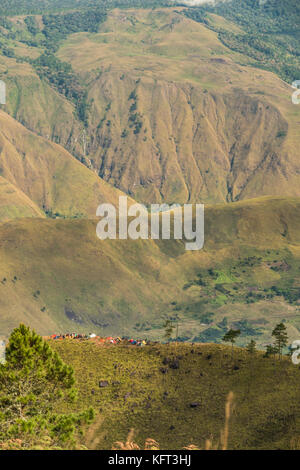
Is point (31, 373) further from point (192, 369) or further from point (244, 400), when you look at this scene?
point (192, 369)

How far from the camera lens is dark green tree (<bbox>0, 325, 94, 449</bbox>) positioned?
60875mm

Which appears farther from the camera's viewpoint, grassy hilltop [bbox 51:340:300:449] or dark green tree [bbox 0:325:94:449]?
grassy hilltop [bbox 51:340:300:449]

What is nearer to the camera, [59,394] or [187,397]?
[59,394]

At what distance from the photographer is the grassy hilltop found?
106 meters

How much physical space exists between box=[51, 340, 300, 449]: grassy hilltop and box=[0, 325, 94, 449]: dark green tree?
3598 centimetres

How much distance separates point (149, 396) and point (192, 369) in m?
10.1

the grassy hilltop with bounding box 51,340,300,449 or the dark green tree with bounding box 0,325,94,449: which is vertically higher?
the dark green tree with bounding box 0,325,94,449

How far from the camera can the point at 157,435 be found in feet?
366

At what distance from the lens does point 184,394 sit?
123m

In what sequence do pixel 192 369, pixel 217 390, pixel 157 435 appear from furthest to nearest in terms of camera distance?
pixel 192 369 < pixel 217 390 < pixel 157 435

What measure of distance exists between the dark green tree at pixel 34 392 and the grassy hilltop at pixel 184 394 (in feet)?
118

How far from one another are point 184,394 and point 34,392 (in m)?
59.3
